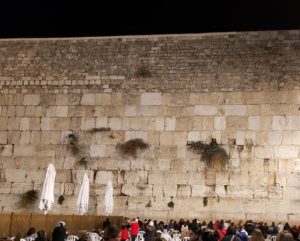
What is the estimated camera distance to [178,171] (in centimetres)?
1515

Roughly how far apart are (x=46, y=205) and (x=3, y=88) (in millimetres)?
6036

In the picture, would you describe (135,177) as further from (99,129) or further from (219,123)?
(219,123)

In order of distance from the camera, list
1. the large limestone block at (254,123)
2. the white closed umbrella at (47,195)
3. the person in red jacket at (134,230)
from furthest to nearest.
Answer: the large limestone block at (254,123)
the white closed umbrella at (47,195)
the person in red jacket at (134,230)

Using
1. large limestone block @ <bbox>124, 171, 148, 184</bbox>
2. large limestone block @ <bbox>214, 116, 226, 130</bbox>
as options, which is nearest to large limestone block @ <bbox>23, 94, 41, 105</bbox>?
large limestone block @ <bbox>124, 171, 148, 184</bbox>

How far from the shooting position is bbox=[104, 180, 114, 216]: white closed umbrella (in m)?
14.0

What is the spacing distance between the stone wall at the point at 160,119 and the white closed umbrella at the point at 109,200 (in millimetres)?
960

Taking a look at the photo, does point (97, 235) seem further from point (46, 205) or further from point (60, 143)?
point (60, 143)

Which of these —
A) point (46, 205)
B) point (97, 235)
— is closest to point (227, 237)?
point (97, 235)

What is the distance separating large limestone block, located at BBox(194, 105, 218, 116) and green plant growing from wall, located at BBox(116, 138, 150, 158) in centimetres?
175

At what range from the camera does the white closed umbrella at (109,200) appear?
14.0 m

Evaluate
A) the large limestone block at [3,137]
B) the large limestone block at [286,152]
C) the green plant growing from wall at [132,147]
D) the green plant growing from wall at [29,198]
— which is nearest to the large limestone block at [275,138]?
the large limestone block at [286,152]

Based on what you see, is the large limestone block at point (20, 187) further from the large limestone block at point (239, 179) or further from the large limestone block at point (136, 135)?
the large limestone block at point (239, 179)

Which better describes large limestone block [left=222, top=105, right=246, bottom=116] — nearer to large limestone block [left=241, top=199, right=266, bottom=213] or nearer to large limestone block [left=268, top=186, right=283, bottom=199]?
large limestone block [left=268, top=186, right=283, bottom=199]

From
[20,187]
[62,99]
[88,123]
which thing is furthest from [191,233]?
[62,99]
